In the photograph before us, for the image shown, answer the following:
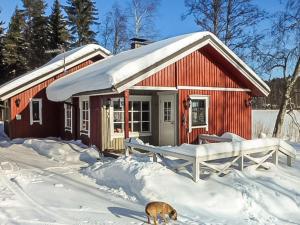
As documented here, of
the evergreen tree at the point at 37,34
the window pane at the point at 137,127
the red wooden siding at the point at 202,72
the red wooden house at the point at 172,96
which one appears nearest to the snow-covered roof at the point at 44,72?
the red wooden house at the point at 172,96

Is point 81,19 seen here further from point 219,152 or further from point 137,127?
point 219,152

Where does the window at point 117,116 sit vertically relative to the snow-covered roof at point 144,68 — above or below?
below

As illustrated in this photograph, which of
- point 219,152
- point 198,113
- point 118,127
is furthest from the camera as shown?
point 198,113

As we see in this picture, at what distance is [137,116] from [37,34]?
28607 mm

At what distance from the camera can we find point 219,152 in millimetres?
9148

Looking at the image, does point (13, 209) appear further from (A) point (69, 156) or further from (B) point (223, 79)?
(B) point (223, 79)

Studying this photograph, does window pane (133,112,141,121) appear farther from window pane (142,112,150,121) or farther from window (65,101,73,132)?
window (65,101,73,132)

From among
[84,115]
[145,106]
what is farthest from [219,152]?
[84,115]

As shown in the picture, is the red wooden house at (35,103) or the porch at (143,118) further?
the red wooden house at (35,103)

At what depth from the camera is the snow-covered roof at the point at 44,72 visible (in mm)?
17062

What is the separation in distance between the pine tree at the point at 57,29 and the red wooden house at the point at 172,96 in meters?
22.1

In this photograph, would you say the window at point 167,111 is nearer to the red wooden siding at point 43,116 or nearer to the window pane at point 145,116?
the window pane at point 145,116

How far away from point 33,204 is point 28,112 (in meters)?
11.8

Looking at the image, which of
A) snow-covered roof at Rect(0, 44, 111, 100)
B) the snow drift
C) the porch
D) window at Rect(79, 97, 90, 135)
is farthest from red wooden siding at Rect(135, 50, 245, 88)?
snow-covered roof at Rect(0, 44, 111, 100)
